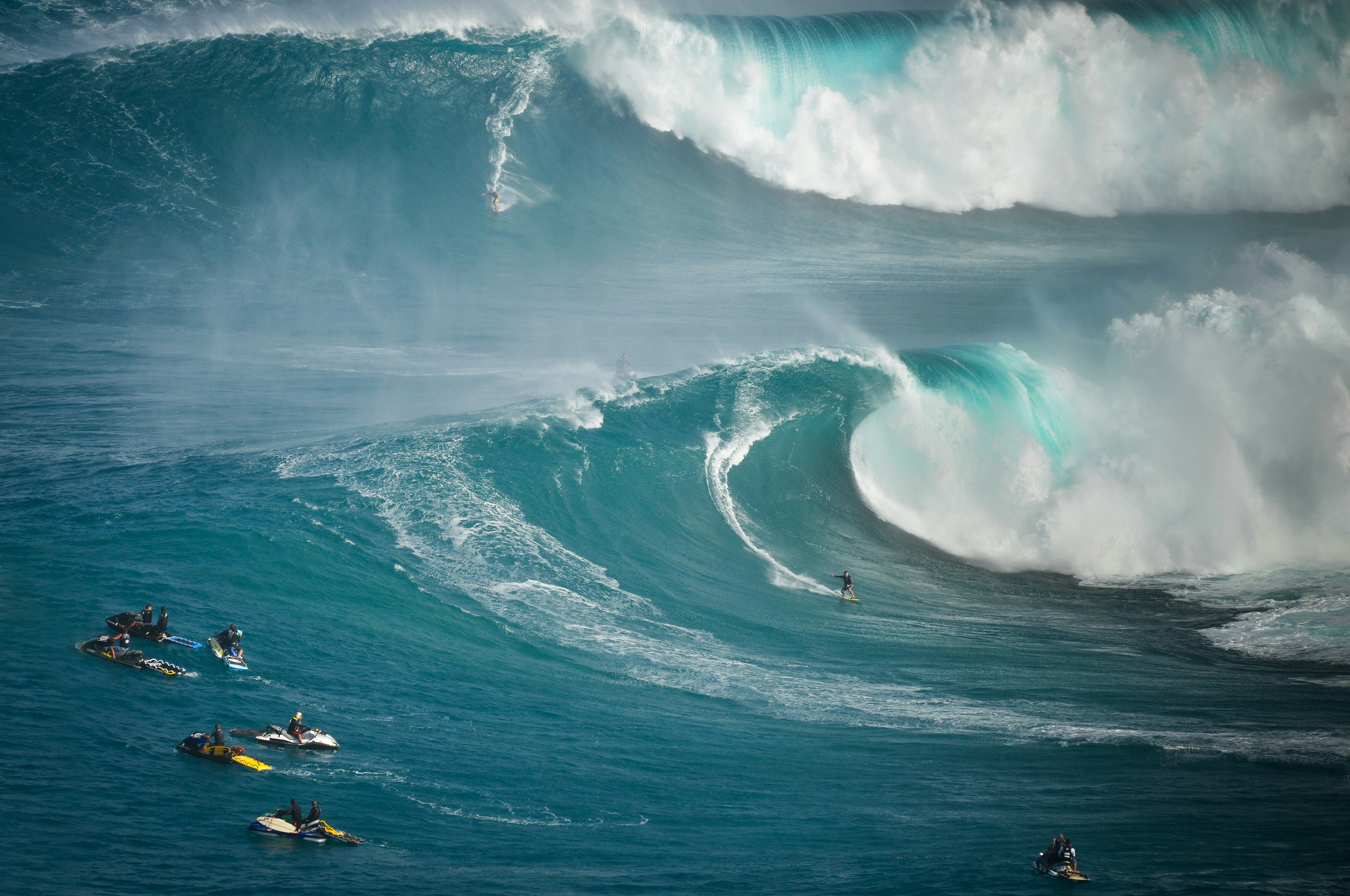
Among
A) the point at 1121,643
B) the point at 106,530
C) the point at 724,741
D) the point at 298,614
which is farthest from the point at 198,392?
the point at 1121,643

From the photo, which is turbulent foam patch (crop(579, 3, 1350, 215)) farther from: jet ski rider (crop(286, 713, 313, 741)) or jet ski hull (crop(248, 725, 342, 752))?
jet ski hull (crop(248, 725, 342, 752))

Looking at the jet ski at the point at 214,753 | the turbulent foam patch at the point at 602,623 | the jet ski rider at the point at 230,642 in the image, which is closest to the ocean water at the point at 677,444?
the turbulent foam patch at the point at 602,623

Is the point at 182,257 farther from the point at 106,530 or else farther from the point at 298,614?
the point at 298,614

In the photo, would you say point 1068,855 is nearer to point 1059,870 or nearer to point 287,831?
point 1059,870

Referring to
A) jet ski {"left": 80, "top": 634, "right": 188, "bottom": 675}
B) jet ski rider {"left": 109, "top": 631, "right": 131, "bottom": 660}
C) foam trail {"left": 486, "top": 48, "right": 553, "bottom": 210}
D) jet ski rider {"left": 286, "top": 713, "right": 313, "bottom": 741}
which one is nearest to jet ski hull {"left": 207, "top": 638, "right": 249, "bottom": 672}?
jet ski {"left": 80, "top": 634, "right": 188, "bottom": 675}

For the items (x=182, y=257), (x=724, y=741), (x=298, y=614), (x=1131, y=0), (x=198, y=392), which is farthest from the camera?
(x=1131, y=0)

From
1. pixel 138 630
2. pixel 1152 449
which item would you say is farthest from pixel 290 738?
pixel 1152 449
